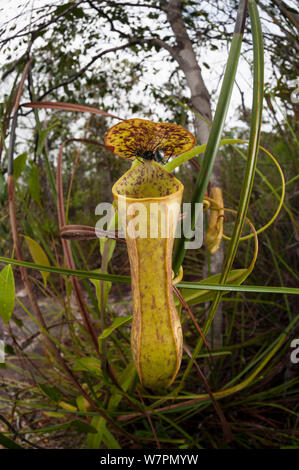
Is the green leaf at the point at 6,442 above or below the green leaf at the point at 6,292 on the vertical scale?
below

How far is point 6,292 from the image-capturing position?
38 centimetres

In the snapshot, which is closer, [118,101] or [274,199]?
[118,101]

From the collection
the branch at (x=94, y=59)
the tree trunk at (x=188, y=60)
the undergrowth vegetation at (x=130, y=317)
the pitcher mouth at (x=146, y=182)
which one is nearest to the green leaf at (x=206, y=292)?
the undergrowth vegetation at (x=130, y=317)

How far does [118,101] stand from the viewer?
0.61 metres

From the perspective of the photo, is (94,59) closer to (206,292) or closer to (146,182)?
(146,182)

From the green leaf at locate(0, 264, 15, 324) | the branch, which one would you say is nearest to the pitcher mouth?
the green leaf at locate(0, 264, 15, 324)

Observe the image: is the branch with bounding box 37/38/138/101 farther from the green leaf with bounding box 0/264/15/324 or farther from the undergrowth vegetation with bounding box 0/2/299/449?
the green leaf with bounding box 0/264/15/324

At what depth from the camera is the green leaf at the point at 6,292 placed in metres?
0.38

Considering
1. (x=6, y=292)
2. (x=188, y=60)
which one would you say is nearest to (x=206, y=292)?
(x=6, y=292)

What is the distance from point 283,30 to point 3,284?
554 mm

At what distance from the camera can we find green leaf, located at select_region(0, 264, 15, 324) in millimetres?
381

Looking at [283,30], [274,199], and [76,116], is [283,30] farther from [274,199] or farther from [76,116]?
[274,199]

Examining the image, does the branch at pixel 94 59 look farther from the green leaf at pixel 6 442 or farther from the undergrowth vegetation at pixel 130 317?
the green leaf at pixel 6 442

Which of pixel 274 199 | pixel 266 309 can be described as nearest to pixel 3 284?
pixel 266 309
